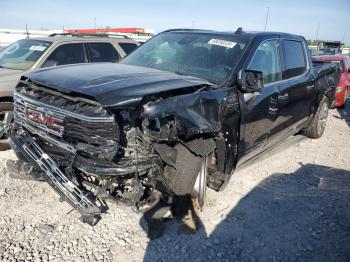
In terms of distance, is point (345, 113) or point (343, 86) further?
point (345, 113)

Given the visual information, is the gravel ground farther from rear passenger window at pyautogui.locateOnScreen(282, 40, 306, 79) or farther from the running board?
rear passenger window at pyautogui.locateOnScreen(282, 40, 306, 79)

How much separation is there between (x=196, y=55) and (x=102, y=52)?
3524mm

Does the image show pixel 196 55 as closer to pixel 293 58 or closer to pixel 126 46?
pixel 293 58

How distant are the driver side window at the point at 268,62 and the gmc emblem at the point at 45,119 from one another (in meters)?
2.06

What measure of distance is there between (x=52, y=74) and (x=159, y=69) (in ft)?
3.86

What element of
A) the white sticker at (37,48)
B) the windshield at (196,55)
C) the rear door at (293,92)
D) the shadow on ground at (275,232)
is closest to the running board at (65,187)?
the shadow on ground at (275,232)

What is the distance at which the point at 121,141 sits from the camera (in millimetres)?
2824

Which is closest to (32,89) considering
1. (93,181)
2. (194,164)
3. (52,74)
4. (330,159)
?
(52,74)

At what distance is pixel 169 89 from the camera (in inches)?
116

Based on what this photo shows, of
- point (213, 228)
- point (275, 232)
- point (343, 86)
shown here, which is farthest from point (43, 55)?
point (343, 86)

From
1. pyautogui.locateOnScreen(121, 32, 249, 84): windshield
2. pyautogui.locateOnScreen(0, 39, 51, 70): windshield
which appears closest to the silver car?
pyautogui.locateOnScreen(0, 39, 51, 70): windshield

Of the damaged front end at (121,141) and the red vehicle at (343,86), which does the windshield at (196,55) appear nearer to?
Result: the damaged front end at (121,141)

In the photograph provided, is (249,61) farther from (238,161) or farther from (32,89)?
(32,89)

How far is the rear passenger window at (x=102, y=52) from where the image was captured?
22.2 feet
